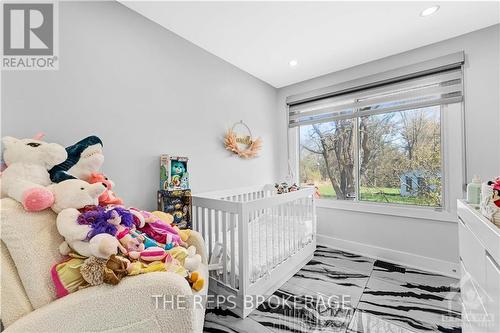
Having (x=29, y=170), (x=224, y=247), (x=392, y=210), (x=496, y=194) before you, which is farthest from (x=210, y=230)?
(x=392, y=210)

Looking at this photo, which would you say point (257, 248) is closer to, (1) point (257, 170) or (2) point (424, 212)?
(1) point (257, 170)

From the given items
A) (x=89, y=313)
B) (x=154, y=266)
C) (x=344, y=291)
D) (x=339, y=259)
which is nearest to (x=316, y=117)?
(x=339, y=259)

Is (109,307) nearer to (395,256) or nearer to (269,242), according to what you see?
(269,242)

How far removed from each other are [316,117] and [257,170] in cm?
108

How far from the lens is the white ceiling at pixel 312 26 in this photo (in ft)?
5.18

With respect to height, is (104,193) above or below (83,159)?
below

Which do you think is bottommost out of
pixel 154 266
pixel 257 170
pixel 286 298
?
pixel 286 298

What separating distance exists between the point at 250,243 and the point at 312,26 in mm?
1879

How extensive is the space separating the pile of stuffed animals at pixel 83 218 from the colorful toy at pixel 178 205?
40 centimetres

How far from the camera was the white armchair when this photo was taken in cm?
78

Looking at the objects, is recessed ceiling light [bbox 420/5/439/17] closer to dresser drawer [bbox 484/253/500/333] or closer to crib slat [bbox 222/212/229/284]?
dresser drawer [bbox 484/253/500/333]

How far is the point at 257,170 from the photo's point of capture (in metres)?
2.86

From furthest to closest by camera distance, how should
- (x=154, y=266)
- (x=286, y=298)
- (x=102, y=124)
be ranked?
(x=286, y=298) < (x=102, y=124) < (x=154, y=266)

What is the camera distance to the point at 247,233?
1480mm
